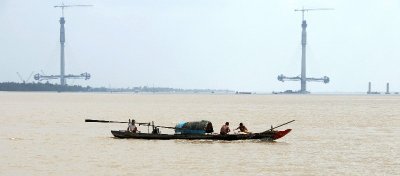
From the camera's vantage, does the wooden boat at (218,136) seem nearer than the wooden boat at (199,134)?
Yes

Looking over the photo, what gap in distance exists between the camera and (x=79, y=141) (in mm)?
65875

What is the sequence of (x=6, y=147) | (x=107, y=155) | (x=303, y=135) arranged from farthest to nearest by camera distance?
1. (x=303, y=135)
2. (x=6, y=147)
3. (x=107, y=155)

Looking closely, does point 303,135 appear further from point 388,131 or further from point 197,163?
point 197,163

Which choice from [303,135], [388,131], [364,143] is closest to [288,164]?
[364,143]

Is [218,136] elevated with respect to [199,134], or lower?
lower

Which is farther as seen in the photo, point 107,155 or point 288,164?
point 107,155

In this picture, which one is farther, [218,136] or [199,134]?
[199,134]

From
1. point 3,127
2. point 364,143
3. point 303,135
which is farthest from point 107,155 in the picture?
point 3,127

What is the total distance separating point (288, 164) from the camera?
49.5 meters

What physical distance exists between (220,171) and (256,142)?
17.0 meters

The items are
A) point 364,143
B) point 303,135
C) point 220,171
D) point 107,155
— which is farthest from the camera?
point 303,135

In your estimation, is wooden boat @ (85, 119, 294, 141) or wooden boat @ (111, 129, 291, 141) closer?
wooden boat @ (111, 129, 291, 141)

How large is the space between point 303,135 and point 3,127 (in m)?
28.9

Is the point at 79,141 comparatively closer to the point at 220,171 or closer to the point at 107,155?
the point at 107,155
